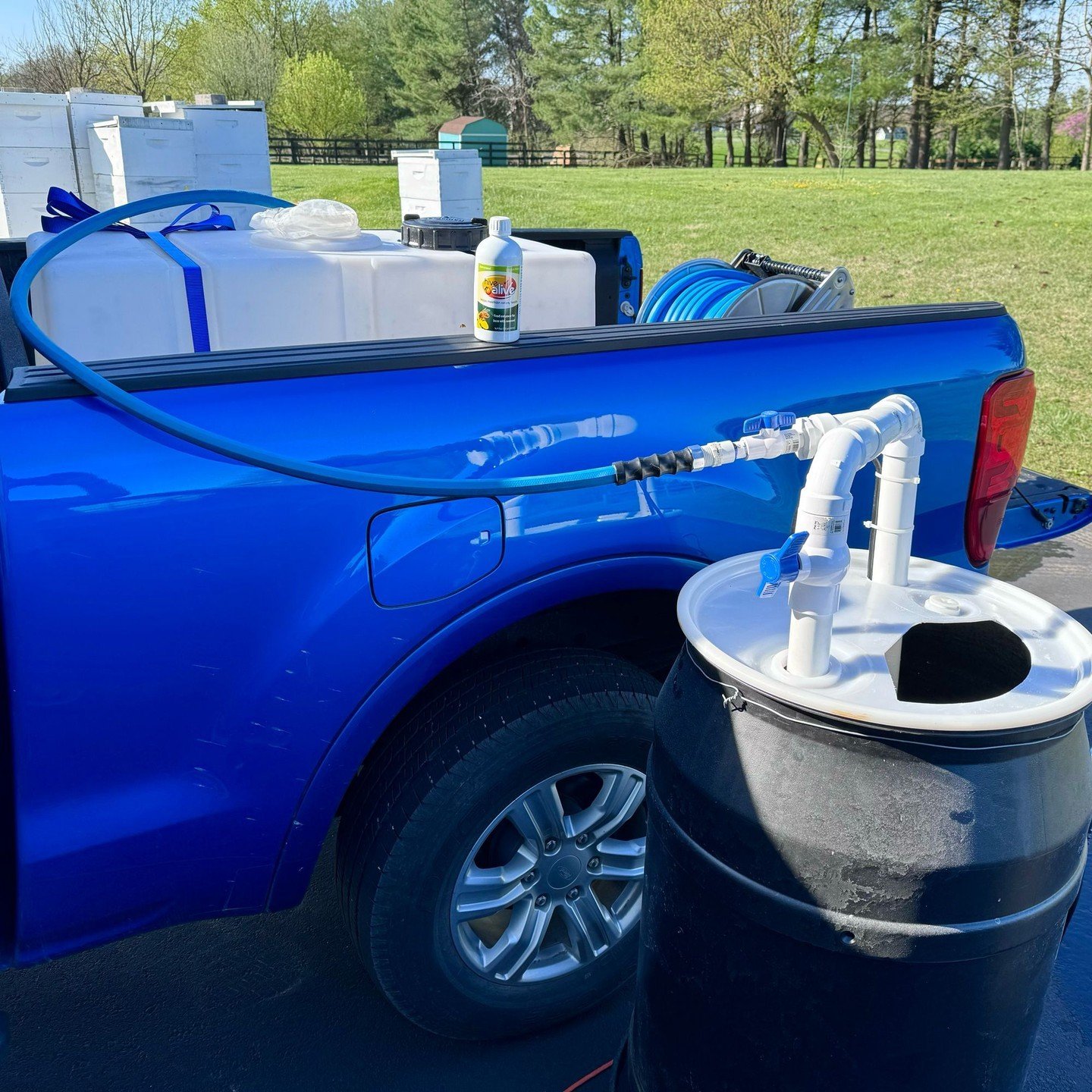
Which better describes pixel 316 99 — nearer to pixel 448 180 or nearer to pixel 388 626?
pixel 448 180

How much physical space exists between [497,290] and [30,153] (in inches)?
419

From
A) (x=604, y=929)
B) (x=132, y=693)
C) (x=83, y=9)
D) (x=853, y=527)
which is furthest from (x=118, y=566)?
(x=83, y=9)

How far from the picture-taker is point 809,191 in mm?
22203

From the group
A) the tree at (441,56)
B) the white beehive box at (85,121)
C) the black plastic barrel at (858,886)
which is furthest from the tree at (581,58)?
the black plastic barrel at (858,886)

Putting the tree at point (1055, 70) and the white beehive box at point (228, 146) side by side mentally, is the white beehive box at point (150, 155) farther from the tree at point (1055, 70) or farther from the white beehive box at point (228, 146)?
the tree at point (1055, 70)

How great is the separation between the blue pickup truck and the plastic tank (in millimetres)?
389

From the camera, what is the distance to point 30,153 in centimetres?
1070

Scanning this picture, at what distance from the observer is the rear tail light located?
250 centimetres

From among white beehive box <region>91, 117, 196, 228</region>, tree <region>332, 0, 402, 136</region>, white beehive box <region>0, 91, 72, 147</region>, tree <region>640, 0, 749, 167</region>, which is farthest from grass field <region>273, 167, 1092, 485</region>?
tree <region>332, 0, 402, 136</region>

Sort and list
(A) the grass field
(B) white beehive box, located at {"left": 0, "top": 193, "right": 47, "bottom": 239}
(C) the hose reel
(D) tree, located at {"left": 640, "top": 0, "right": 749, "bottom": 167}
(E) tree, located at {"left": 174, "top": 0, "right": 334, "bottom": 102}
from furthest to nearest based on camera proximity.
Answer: (E) tree, located at {"left": 174, "top": 0, "right": 334, "bottom": 102} < (D) tree, located at {"left": 640, "top": 0, "right": 749, "bottom": 167} < (B) white beehive box, located at {"left": 0, "top": 193, "right": 47, "bottom": 239} < (A) the grass field < (C) the hose reel

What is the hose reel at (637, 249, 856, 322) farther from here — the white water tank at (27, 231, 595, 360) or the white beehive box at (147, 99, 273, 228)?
the white beehive box at (147, 99, 273, 228)

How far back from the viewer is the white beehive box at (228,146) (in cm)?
948

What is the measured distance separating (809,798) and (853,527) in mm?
1081

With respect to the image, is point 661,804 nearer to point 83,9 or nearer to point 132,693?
point 132,693
